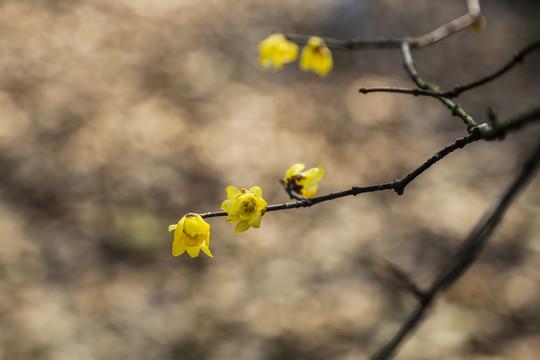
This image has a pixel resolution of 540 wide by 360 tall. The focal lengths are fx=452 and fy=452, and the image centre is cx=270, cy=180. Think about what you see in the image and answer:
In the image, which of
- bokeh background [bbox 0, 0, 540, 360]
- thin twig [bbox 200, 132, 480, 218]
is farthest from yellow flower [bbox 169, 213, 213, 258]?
bokeh background [bbox 0, 0, 540, 360]

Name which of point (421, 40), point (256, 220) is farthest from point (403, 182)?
point (421, 40)

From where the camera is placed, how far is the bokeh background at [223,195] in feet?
10.2

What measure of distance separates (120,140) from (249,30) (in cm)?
259

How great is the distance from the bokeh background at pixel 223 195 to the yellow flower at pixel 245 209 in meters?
2.18

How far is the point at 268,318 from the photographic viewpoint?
322 centimetres

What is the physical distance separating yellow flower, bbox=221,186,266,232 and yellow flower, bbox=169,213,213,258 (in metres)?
0.07

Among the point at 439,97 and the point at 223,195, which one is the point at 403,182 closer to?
the point at 439,97

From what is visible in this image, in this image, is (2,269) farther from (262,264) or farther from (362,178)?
(362,178)

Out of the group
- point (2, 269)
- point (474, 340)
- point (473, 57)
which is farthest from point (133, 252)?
point (473, 57)

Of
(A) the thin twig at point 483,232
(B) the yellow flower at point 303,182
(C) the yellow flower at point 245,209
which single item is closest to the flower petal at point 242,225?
(C) the yellow flower at point 245,209

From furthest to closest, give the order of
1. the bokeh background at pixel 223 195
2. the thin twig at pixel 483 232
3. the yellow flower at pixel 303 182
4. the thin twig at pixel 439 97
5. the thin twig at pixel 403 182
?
the bokeh background at pixel 223 195 < the yellow flower at pixel 303 182 < the thin twig at pixel 439 97 < the thin twig at pixel 403 182 < the thin twig at pixel 483 232

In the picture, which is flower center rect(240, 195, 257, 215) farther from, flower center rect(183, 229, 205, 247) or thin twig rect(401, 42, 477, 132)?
thin twig rect(401, 42, 477, 132)

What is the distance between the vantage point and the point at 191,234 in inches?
43.4

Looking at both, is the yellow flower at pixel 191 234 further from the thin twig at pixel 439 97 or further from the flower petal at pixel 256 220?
the thin twig at pixel 439 97
